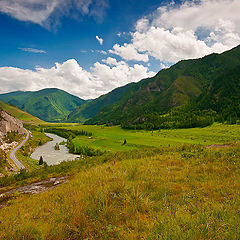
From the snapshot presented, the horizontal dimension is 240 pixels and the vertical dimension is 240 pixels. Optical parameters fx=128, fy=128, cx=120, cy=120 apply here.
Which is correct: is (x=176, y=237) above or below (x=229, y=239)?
above

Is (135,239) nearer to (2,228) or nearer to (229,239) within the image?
(229,239)

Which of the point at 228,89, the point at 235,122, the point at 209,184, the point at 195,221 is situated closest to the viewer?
the point at 195,221

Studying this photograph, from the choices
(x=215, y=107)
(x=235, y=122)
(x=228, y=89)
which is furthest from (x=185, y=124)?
(x=228, y=89)

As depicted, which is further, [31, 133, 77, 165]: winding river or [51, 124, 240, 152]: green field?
[31, 133, 77, 165]: winding river

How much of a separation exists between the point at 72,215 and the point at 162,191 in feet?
10.9

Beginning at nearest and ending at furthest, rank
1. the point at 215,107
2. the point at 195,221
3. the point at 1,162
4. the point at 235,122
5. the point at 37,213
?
the point at 195,221
the point at 37,213
the point at 1,162
the point at 235,122
the point at 215,107

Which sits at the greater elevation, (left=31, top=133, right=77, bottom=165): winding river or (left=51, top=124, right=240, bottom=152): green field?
(left=31, top=133, right=77, bottom=165): winding river

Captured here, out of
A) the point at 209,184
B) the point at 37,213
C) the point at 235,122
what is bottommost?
the point at 235,122

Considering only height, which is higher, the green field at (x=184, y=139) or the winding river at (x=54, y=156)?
the winding river at (x=54, y=156)

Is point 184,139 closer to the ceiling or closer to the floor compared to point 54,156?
closer to the floor

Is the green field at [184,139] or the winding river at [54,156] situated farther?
the winding river at [54,156]

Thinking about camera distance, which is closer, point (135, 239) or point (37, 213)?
point (135, 239)

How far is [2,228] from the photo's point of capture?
3.60 m

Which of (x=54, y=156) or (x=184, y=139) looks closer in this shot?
(x=184, y=139)
